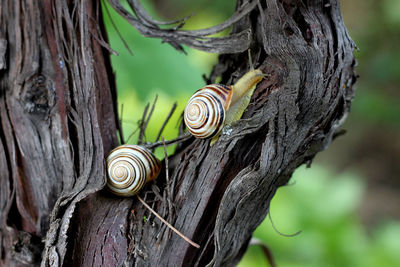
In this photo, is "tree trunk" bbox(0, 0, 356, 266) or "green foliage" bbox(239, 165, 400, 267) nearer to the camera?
"tree trunk" bbox(0, 0, 356, 266)

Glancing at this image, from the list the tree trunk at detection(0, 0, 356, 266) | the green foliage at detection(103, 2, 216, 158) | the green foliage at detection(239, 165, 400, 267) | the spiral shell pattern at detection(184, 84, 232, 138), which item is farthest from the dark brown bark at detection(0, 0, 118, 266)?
the green foliage at detection(239, 165, 400, 267)

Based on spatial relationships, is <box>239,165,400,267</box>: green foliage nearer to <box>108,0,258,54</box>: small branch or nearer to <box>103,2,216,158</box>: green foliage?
<box>103,2,216,158</box>: green foliage

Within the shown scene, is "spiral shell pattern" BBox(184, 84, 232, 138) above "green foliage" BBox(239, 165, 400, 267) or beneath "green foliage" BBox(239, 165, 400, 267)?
above

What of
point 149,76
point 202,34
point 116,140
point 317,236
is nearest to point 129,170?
point 116,140

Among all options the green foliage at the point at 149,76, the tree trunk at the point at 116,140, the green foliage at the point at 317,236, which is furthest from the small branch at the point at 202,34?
the green foliage at the point at 317,236

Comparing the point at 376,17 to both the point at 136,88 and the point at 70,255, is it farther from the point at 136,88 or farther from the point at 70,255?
the point at 70,255

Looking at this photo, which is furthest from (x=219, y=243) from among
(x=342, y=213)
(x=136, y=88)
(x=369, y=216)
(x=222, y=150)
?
(x=369, y=216)

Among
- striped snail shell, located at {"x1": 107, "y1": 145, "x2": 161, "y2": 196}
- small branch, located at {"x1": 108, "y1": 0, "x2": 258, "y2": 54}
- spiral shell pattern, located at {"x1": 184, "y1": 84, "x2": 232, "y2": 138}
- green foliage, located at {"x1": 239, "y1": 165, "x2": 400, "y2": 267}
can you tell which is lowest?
green foliage, located at {"x1": 239, "y1": 165, "x2": 400, "y2": 267}
